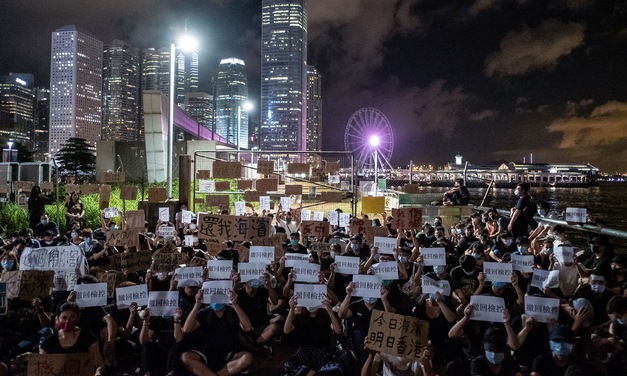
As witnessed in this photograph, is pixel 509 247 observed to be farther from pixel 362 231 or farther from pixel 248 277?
pixel 248 277

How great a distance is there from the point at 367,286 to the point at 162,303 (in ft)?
8.02

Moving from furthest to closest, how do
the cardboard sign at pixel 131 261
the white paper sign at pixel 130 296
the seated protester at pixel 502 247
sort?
the seated protester at pixel 502 247
the cardboard sign at pixel 131 261
the white paper sign at pixel 130 296

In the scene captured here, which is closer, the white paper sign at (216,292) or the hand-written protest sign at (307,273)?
the white paper sign at (216,292)

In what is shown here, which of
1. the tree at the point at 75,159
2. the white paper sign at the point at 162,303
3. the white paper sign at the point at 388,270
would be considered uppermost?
the tree at the point at 75,159

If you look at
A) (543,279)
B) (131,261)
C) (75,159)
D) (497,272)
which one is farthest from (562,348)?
(75,159)

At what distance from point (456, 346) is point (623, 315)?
184 cm

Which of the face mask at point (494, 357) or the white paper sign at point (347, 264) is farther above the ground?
the white paper sign at point (347, 264)

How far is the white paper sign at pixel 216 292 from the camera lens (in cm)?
598

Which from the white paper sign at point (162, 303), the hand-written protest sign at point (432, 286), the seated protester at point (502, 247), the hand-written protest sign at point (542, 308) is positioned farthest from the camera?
the seated protester at point (502, 247)

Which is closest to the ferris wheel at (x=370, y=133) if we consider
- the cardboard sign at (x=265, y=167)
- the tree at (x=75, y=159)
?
the cardboard sign at (x=265, y=167)

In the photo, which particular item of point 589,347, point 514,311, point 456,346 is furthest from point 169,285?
point 589,347

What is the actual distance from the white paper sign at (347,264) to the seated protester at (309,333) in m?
0.77

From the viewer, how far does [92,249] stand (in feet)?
29.6

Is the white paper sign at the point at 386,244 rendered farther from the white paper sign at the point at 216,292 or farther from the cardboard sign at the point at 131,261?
the cardboard sign at the point at 131,261
